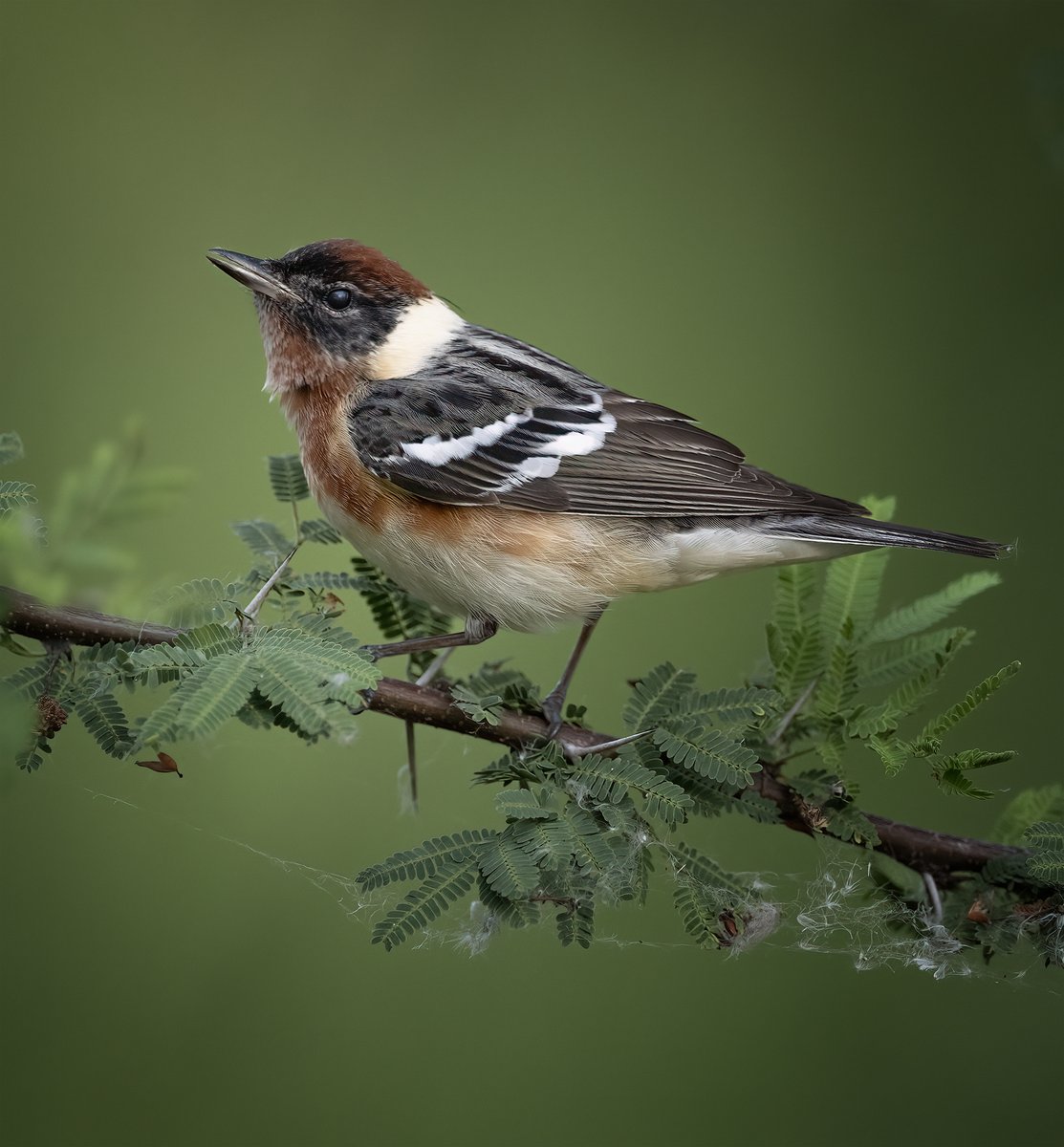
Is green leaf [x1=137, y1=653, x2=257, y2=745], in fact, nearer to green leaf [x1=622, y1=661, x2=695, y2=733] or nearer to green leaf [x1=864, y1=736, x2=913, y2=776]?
green leaf [x1=622, y1=661, x2=695, y2=733]

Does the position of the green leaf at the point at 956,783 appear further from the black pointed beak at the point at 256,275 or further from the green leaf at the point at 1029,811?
the black pointed beak at the point at 256,275

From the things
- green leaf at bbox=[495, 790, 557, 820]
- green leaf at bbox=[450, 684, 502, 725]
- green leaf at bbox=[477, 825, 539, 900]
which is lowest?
green leaf at bbox=[477, 825, 539, 900]

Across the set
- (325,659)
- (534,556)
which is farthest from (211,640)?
(534,556)

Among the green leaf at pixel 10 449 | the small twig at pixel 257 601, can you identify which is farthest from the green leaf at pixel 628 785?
the green leaf at pixel 10 449

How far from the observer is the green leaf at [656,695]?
187 centimetres

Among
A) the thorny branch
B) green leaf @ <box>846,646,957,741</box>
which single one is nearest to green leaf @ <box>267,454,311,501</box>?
the thorny branch

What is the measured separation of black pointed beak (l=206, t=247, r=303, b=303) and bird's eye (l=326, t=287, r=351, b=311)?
62 millimetres

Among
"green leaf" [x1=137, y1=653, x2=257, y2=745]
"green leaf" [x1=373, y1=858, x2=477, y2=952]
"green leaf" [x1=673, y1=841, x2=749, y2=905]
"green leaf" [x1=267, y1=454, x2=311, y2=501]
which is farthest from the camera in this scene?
"green leaf" [x1=267, y1=454, x2=311, y2=501]

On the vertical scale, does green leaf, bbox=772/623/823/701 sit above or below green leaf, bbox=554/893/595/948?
above

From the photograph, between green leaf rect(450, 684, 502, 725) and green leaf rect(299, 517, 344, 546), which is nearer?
green leaf rect(450, 684, 502, 725)

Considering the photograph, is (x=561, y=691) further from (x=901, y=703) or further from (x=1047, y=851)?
(x=1047, y=851)

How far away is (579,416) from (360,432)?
0.45 metres

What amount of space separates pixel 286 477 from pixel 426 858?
3.22 feet

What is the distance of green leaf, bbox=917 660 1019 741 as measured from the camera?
1.55 metres
